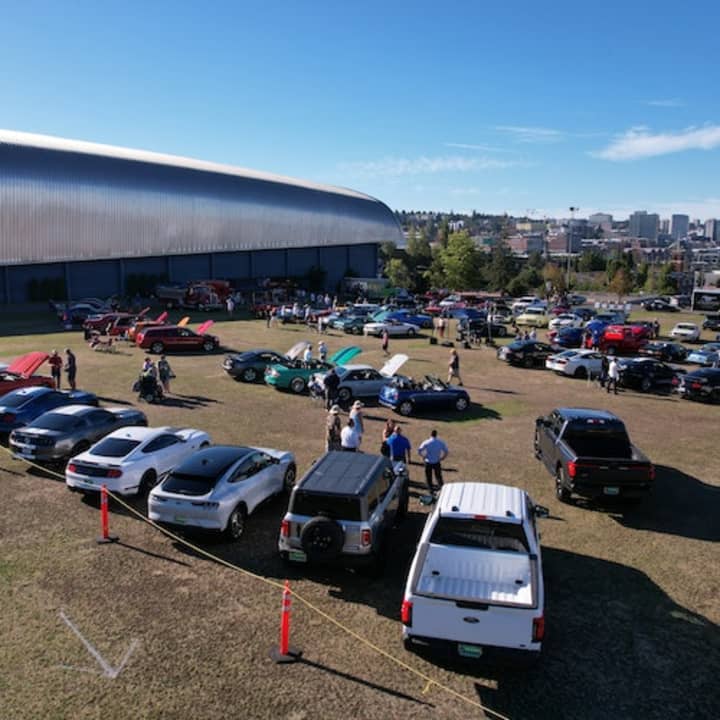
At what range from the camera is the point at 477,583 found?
853 centimetres

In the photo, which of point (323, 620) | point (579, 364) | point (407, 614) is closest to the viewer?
point (407, 614)

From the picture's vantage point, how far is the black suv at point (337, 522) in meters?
10.3

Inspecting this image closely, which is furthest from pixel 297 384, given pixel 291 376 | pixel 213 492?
pixel 213 492

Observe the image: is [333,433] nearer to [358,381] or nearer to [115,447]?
[115,447]

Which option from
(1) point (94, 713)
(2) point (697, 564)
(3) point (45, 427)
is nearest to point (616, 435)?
(2) point (697, 564)

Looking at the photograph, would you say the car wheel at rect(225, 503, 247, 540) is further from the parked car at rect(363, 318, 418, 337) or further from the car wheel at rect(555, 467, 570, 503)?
the parked car at rect(363, 318, 418, 337)

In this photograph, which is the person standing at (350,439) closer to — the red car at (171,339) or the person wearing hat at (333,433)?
the person wearing hat at (333,433)

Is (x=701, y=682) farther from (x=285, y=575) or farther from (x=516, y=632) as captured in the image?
(x=285, y=575)

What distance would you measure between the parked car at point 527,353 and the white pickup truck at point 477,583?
23939 mm

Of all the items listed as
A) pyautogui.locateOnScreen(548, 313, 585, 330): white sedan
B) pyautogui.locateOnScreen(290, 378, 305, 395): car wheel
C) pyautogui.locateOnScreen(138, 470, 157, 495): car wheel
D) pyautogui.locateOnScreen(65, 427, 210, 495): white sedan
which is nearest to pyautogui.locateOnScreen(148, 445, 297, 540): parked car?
pyautogui.locateOnScreen(65, 427, 210, 495): white sedan

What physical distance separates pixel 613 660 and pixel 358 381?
16662 millimetres

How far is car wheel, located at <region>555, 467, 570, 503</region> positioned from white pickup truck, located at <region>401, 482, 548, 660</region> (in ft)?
14.4

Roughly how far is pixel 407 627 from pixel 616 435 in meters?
8.78

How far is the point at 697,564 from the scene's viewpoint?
11789 mm
